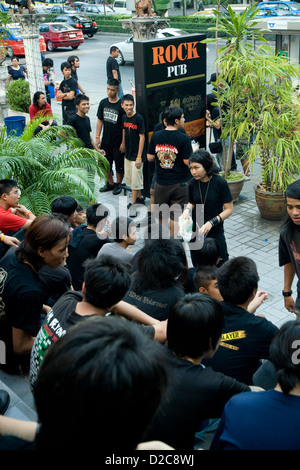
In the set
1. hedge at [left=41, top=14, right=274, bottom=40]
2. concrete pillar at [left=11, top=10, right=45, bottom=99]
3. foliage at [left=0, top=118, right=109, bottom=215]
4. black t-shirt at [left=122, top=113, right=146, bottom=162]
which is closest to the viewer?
foliage at [left=0, top=118, right=109, bottom=215]

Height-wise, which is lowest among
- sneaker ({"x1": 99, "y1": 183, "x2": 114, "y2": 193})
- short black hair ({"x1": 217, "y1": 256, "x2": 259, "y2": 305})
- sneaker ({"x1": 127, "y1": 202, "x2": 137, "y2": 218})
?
sneaker ({"x1": 127, "y1": 202, "x2": 137, "y2": 218})

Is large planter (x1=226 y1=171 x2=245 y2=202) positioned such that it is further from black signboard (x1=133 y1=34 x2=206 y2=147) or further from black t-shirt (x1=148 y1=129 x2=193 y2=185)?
Answer: black t-shirt (x1=148 y1=129 x2=193 y2=185)

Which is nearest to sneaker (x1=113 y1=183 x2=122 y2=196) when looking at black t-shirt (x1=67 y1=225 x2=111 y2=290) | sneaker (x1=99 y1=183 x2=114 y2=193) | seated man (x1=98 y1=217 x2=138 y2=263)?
sneaker (x1=99 y1=183 x2=114 y2=193)

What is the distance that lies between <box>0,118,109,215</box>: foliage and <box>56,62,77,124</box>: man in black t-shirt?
193 cm

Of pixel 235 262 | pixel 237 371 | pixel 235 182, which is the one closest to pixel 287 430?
pixel 237 371

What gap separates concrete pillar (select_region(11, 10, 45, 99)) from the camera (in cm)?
1112

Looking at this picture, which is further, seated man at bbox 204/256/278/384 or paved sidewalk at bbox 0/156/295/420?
paved sidewalk at bbox 0/156/295/420

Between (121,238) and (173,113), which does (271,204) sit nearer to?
(173,113)

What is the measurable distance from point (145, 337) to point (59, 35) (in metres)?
29.1

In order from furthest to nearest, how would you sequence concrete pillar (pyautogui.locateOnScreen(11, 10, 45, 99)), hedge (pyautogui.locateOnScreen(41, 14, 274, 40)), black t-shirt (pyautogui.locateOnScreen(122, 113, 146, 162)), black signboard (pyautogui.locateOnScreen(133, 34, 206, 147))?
hedge (pyautogui.locateOnScreen(41, 14, 274, 40)) < concrete pillar (pyautogui.locateOnScreen(11, 10, 45, 99)) < black t-shirt (pyautogui.locateOnScreen(122, 113, 146, 162)) < black signboard (pyautogui.locateOnScreen(133, 34, 206, 147))

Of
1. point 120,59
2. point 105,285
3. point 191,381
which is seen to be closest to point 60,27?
point 120,59

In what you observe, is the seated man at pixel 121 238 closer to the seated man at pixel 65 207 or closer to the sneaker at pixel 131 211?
the seated man at pixel 65 207

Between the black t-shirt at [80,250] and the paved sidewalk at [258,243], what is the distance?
1359 mm
